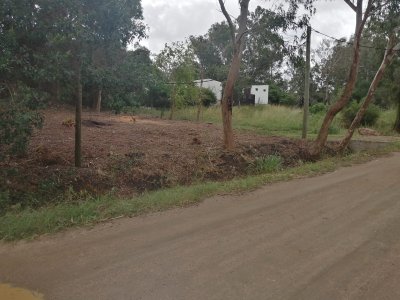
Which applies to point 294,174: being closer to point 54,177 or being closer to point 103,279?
point 54,177

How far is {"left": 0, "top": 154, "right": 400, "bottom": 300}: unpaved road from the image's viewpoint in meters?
3.76

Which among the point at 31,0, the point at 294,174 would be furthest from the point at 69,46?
the point at 294,174

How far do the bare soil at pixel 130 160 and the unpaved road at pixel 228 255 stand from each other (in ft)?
10.1

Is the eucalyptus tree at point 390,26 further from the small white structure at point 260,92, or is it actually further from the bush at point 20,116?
the small white structure at point 260,92

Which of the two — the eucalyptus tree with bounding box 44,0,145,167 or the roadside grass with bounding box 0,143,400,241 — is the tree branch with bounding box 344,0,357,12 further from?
the eucalyptus tree with bounding box 44,0,145,167

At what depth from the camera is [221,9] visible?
1217 centimetres

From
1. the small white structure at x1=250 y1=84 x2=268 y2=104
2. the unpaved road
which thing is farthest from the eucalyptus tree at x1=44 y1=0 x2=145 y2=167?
the small white structure at x1=250 y1=84 x2=268 y2=104

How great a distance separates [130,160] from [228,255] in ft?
20.4

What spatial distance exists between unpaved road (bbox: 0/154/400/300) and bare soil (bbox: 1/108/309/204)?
121 inches

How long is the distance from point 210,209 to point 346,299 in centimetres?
316

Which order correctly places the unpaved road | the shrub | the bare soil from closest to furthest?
the unpaved road → the bare soil → the shrub

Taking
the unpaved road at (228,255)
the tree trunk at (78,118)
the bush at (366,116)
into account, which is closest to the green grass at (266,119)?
the bush at (366,116)

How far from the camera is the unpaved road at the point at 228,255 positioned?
3756 millimetres

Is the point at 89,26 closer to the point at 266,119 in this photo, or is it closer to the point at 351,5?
the point at 351,5
